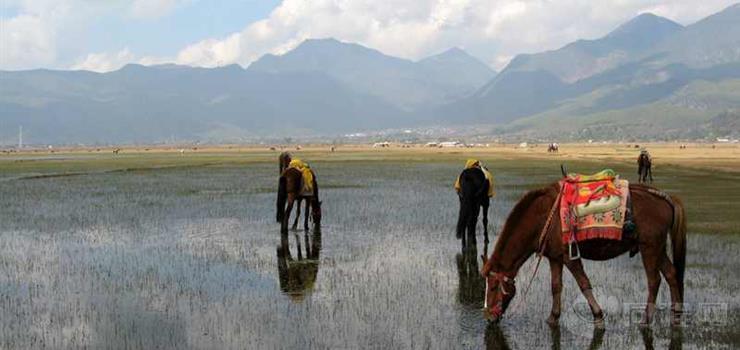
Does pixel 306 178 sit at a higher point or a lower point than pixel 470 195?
higher

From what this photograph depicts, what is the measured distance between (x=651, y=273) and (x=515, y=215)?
1880 millimetres

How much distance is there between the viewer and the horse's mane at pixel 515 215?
9.40 m

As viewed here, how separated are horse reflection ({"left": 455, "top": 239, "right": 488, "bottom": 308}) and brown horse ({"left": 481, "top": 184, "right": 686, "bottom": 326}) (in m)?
1.34

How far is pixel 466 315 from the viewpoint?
32.8 feet

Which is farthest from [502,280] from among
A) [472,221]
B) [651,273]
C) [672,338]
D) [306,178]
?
[306,178]

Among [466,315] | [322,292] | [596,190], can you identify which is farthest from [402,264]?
[596,190]

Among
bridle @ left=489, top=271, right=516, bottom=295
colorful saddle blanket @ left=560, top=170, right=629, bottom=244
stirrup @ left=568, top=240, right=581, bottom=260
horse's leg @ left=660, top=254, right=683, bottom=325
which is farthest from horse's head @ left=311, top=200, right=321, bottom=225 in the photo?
horse's leg @ left=660, top=254, right=683, bottom=325

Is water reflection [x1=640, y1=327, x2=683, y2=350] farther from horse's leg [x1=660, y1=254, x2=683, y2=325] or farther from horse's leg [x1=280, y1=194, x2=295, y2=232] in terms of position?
horse's leg [x1=280, y1=194, x2=295, y2=232]

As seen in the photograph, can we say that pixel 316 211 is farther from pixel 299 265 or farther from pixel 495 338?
pixel 495 338

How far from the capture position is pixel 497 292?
934 centimetres

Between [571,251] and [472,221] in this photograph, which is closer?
[571,251]

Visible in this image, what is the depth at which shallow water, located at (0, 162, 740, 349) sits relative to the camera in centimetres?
909

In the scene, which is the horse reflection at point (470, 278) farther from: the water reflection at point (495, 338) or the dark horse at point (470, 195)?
the water reflection at point (495, 338)

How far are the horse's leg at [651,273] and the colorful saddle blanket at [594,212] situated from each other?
49 cm
